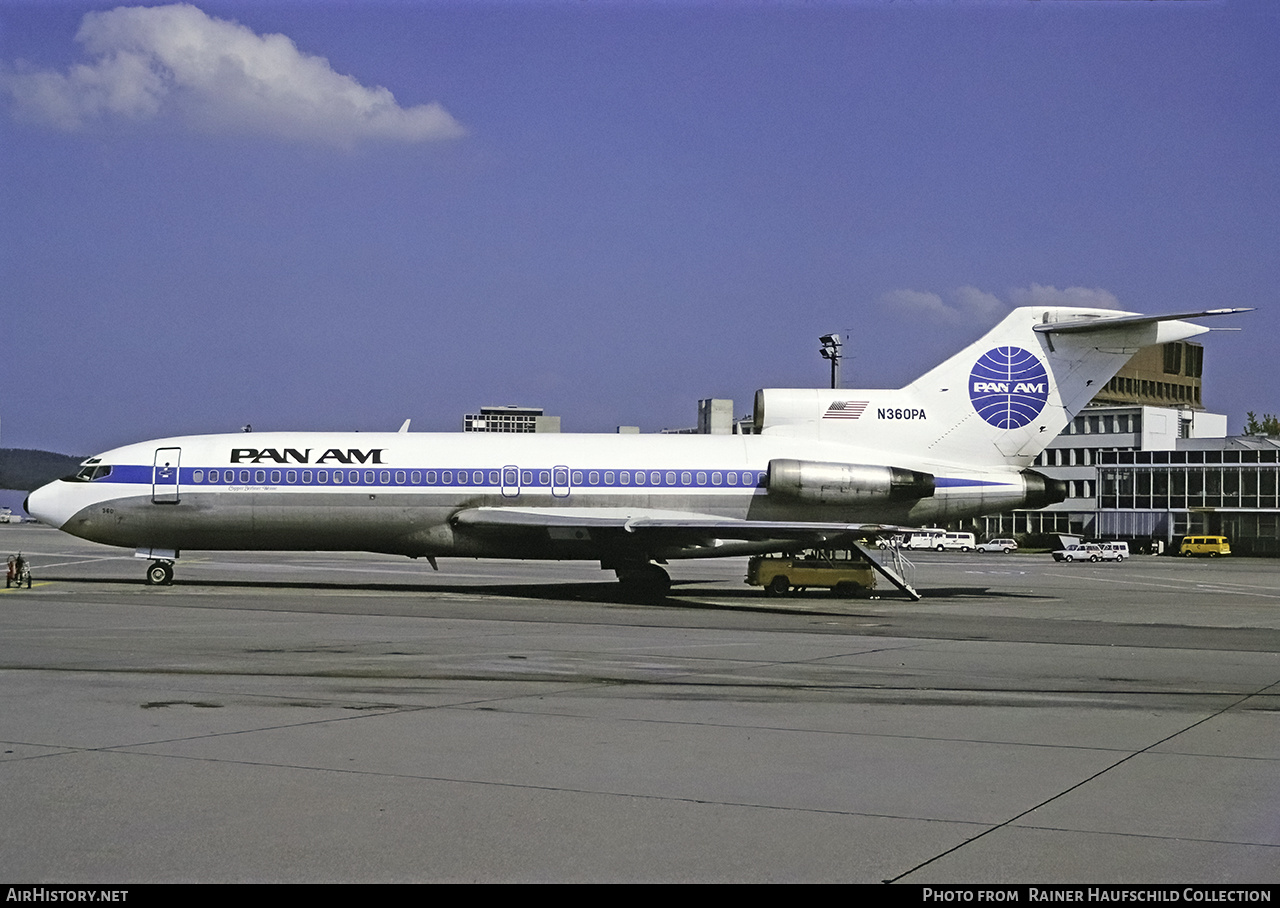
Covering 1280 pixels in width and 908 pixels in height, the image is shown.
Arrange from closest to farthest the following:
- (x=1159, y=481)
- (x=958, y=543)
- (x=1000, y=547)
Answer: (x=958, y=543) → (x=1000, y=547) → (x=1159, y=481)

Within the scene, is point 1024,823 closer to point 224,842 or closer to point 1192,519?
point 224,842

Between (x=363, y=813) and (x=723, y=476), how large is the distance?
79.0 ft

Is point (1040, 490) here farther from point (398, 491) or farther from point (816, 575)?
point (398, 491)

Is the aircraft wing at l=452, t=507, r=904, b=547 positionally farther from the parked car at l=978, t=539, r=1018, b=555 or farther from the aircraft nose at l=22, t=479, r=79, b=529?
the parked car at l=978, t=539, r=1018, b=555

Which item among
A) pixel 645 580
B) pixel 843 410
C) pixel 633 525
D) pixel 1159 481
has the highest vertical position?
pixel 843 410

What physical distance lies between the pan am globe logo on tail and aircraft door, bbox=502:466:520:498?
12261 mm

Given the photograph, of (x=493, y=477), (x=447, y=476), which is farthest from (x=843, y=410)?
(x=447, y=476)

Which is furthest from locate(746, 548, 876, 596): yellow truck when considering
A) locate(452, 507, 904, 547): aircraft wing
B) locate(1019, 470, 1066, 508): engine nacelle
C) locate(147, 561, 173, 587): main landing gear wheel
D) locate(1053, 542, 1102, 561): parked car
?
locate(1053, 542, 1102, 561): parked car

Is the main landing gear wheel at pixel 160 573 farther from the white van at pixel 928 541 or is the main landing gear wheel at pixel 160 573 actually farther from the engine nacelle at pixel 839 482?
the white van at pixel 928 541

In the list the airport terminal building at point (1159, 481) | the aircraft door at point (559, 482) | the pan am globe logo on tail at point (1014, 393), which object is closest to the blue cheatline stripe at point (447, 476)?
the aircraft door at point (559, 482)

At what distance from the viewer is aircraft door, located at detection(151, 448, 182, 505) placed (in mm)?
30656

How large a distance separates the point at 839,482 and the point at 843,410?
2.65 meters

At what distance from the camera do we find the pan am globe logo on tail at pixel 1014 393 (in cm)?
3241

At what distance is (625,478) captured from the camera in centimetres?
3105
